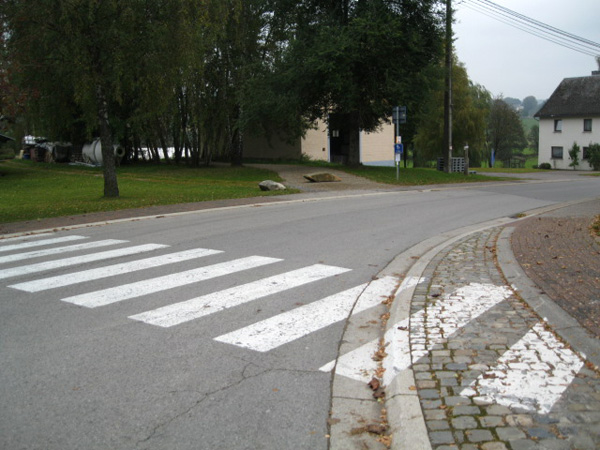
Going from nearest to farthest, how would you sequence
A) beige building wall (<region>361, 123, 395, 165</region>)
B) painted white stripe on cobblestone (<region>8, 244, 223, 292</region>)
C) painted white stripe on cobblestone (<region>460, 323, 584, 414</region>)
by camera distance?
painted white stripe on cobblestone (<region>460, 323, 584, 414</region>) < painted white stripe on cobblestone (<region>8, 244, 223, 292</region>) < beige building wall (<region>361, 123, 395, 165</region>)

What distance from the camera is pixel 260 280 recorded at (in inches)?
294

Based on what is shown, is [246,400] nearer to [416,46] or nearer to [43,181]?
[416,46]

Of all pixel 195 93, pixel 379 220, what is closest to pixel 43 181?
pixel 195 93

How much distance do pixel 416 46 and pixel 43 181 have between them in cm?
2123

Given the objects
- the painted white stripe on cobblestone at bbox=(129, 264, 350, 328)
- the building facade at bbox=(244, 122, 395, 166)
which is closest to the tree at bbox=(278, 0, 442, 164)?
the building facade at bbox=(244, 122, 395, 166)

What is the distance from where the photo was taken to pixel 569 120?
2378 inches

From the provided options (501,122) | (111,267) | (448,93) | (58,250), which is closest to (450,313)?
(111,267)

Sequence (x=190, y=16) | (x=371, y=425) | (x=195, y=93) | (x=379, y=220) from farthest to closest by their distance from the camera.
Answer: (x=195, y=93), (x=190, y=16), (x=379, y=220), (x=371, y=425)

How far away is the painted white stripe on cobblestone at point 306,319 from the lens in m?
5.23

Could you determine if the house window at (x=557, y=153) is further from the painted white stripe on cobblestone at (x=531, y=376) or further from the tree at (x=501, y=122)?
the painted white stripe on cobblestone at (x=531, y=376)

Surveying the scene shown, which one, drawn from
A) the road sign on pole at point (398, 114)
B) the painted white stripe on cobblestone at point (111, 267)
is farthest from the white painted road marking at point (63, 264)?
the road sign on pole at point (398, 114)

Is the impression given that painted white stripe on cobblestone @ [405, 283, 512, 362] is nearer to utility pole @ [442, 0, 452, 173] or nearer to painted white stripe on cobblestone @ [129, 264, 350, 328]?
painted white stripe on cobblestone @ [129, 264, 350, 328]

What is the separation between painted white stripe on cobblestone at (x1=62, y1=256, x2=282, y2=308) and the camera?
660 centimetres

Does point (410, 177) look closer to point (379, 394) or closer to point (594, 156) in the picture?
point (379, 394)
